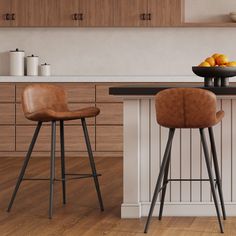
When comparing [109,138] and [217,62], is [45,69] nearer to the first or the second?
[109,138]

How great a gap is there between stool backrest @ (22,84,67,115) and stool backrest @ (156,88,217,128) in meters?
1.06

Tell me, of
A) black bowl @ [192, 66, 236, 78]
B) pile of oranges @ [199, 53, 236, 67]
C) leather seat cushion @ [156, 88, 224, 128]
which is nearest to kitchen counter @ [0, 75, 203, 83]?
pile of oranges @ [199, 53, 236, 67]

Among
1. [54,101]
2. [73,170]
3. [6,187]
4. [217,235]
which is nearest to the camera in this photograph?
[217,235]

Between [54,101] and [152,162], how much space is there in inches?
36.7

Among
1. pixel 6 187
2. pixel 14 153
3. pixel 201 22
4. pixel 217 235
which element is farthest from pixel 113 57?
pixel 217 235

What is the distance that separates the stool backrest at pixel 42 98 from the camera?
16.8 feet

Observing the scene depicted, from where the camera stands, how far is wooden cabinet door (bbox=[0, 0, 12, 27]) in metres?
8.56

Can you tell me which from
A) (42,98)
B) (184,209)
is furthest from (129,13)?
(184,209)

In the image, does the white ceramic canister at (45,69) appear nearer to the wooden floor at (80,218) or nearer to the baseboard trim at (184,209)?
the wooden floor at (80,218)

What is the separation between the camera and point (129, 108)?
4.86 metres

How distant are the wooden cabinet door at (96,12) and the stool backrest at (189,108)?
4.26 meters

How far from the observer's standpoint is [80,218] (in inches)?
189

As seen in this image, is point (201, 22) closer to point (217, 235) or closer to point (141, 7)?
point (141, 7)

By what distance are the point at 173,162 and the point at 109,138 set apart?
3.35 m
